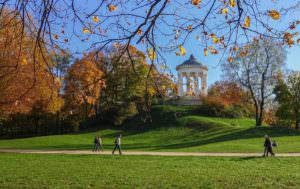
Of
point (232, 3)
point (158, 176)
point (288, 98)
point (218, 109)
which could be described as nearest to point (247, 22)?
point (232, 3)

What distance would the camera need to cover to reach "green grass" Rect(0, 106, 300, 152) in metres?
28.0

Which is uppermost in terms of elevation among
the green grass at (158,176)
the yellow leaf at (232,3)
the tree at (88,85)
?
the yellow leaf at (232,3)

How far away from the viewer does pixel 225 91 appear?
4506cm

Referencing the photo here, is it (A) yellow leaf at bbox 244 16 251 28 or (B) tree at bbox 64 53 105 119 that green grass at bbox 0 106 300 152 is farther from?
(A) yellow leaf at bbox 244 16 251 28

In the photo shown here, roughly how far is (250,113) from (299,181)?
153ft

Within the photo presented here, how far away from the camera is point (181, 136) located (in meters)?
38.8

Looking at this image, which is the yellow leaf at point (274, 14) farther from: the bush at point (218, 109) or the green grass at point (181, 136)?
the bush at point (218, 109)

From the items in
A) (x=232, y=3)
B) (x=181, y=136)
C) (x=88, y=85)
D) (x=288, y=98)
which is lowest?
(x=181, y=136)

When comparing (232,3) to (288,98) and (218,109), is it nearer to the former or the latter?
(288,98)

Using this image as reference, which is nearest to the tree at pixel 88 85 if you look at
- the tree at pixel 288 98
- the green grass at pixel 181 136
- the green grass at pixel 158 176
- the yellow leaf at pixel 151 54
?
the yellow leaf at pixel 151 54

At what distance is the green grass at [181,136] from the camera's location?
28000 mm

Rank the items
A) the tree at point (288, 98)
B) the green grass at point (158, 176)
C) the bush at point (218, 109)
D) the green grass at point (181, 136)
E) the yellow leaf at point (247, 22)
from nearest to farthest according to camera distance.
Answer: the yellow leaf at point (247, 22) < the green grass at point (158, 176) < the green grass at point (181, 136) < the tree at point (288, 98) < the bush at point (218, 109)

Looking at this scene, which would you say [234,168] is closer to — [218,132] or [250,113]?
[218,132]

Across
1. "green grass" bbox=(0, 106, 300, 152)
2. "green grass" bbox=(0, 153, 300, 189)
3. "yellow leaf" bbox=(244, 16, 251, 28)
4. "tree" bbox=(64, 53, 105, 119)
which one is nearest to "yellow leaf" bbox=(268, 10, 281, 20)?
"yellow leaf" bbox=(244, 16, 251, 28)
